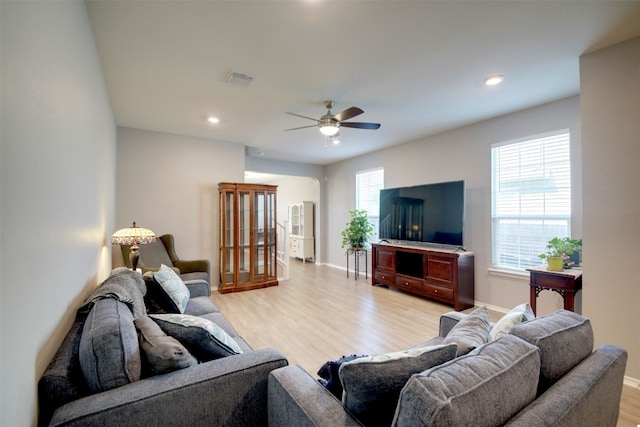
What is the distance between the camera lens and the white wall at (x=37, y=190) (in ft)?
2.65

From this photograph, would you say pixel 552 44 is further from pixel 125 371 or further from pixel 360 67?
pixel 125 371

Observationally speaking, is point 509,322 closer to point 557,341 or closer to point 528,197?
point 557,341

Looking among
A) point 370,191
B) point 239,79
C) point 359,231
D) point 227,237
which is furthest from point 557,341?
point 370,191

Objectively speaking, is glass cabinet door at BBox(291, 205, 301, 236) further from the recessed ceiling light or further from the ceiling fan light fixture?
the recessed ceiling light

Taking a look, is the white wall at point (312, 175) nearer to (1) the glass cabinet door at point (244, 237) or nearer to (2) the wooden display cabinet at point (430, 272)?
(1) the glass cabinet door at point (244, 237)

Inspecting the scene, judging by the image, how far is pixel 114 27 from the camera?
6.73ft

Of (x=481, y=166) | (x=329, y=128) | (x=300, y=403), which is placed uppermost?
(x=329, y=128)

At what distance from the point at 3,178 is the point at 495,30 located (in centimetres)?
280

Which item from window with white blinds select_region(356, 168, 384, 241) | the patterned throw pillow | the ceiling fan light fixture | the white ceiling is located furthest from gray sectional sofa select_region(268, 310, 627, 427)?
window with white blinds select_region(356, 168, 384, 241)

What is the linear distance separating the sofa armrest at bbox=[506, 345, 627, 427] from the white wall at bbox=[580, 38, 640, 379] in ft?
4.14

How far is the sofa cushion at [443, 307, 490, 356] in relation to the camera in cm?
130

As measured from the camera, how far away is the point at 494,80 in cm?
285

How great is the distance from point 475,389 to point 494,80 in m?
3.00

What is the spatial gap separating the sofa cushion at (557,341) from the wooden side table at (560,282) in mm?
1659
